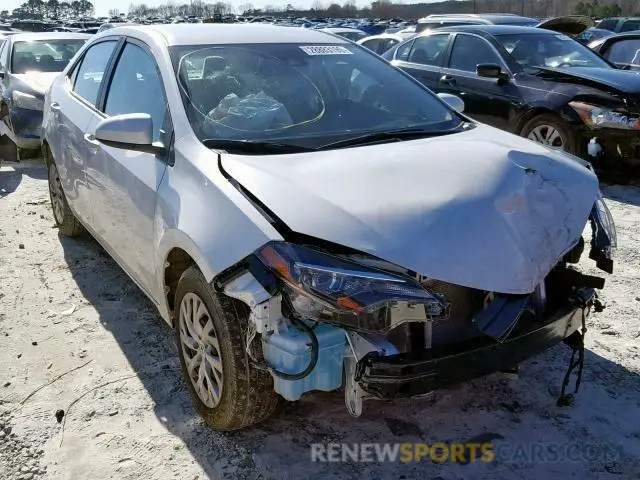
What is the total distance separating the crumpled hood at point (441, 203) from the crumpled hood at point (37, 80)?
705 centimetres

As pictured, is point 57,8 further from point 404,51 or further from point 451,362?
point 451,362

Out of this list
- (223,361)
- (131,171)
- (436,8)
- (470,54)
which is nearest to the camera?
(223,361)

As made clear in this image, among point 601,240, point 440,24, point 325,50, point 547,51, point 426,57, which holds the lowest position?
point 601,240

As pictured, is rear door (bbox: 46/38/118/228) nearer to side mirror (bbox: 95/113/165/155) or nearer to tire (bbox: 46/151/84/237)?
tire (bbox: 46/151/84/237)

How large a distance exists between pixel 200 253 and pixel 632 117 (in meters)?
5.21

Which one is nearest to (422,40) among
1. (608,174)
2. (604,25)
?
(608,174)

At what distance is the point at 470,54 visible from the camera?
7.98m

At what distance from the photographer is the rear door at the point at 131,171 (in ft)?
10.3

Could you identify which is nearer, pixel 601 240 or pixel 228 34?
pixel 601 240

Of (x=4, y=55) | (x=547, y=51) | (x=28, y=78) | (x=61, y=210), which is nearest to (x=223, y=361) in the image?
(x=61, y=210)

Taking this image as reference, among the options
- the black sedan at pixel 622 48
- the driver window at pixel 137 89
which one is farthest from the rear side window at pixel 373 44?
the driver window at pixel 137 89

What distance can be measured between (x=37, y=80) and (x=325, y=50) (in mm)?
6673

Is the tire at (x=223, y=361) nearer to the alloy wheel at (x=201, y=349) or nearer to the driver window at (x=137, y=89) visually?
the alloy wheel at (x=201, y=349)

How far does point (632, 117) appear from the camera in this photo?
6.20 metres
